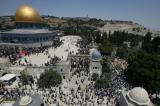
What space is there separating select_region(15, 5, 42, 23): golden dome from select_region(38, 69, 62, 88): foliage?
30.9 m

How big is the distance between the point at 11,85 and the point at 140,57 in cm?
2104

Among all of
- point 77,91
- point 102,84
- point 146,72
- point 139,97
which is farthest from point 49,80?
point 139,97

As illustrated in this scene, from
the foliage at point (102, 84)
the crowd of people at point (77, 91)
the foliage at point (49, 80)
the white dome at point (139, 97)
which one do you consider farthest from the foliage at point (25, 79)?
the white dome at point (139, 97)

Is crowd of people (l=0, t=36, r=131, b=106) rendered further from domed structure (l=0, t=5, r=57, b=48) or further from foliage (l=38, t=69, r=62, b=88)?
domed structure (l=0, t=5, r=57, b=48)

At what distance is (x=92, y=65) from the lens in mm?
39062

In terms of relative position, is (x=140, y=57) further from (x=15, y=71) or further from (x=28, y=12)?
(x=28, y=12)

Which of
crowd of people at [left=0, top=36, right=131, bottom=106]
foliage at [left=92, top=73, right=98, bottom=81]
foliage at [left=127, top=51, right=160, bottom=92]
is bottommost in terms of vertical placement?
crowd of people at [left=0, top=36, right=131, bottom=106]

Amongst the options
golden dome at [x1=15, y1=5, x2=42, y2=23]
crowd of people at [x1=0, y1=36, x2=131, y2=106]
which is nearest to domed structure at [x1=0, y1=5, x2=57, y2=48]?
golden dome at [x1=15, y1=5, x2=42, y2=23]

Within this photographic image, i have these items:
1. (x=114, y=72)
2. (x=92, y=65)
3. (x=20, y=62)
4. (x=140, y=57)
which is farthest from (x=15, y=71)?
(x=140, y=57)

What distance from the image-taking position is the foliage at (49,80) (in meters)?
33.6

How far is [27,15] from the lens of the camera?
61.5m

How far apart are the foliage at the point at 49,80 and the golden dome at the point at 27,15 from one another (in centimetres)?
3091

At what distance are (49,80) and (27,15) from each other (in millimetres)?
32641

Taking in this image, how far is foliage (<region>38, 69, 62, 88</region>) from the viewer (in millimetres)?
33594
